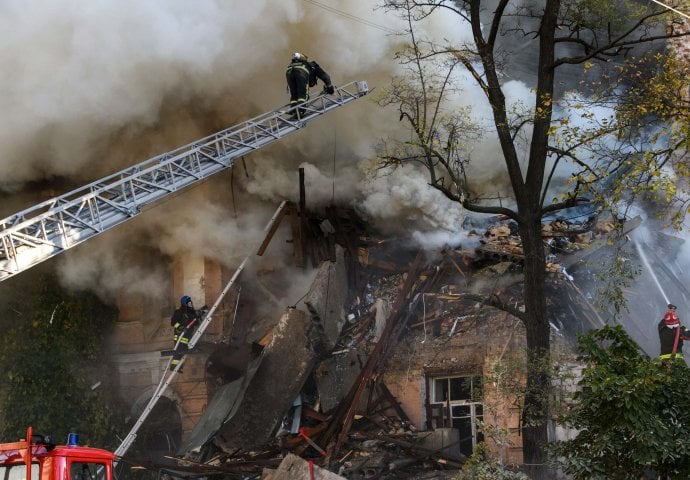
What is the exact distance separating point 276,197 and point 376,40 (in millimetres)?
3819

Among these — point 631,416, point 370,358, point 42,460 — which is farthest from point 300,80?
point 631,416

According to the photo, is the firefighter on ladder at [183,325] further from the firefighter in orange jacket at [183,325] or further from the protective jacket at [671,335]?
the protective jacket at [671,335]

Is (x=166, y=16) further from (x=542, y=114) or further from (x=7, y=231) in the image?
(x=542, y=114)

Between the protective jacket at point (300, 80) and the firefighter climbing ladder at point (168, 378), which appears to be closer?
the protective jacket at point (300, 80)

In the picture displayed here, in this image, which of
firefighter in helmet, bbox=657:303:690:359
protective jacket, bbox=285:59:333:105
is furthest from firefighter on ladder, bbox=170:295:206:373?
firefighter in helmet, bbox=657:303:690:359

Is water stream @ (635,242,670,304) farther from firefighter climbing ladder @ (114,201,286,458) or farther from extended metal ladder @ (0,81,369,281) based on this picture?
firefighter climbing ladder @ (114,201,286,458)

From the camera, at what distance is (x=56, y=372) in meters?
15.6

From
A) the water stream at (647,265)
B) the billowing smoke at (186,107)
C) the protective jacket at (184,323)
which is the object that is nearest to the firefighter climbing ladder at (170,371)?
the protective jacket at (184,323)

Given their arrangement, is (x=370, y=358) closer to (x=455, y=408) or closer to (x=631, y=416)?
(x=455, y=408)

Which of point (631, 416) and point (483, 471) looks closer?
point (631, 416)

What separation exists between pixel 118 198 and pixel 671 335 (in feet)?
28.5

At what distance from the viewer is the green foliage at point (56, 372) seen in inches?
598

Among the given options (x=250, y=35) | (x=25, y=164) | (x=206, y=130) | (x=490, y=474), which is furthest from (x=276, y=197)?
(x=490, y=474)

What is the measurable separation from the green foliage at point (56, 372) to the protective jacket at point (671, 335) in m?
10.1
